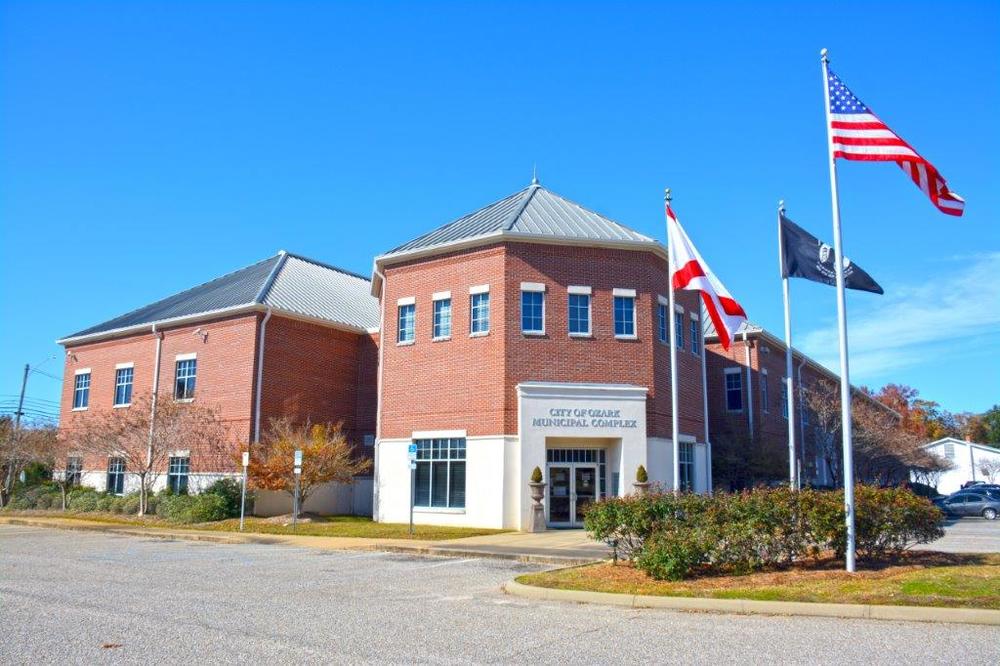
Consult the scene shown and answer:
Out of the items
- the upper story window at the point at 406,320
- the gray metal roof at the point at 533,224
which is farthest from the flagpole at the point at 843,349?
the upper story window at the point at 406,320

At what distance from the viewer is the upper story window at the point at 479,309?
27797 mm

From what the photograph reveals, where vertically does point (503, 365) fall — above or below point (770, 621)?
above

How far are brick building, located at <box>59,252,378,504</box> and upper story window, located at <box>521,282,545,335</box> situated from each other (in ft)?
34.5

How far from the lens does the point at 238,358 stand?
3234 cm

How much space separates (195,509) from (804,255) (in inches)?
847

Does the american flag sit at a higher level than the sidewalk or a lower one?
higher

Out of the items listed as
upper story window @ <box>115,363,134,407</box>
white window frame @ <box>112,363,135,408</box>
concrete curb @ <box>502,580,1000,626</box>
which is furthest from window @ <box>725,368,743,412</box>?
concrete curb @ <box>502,580,1000,626</box>

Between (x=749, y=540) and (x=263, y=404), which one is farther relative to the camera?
(x=263, y=404)

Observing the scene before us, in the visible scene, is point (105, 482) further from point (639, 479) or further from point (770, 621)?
point (770, 621)

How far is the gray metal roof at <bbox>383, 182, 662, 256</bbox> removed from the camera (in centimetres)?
2803

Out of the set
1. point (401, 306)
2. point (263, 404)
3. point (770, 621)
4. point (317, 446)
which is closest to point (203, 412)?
point (263, 404)

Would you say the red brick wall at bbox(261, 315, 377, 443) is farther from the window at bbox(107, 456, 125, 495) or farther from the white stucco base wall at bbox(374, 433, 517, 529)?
the window at bbox(107, 456, 125, 495)

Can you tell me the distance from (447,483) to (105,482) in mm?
17836

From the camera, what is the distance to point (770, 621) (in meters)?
10.5
